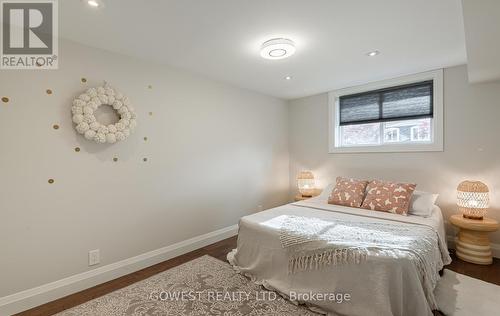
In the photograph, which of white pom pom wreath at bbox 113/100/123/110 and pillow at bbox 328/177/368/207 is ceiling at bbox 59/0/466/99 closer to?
white pom pom wreath at bbox 113/100/123/110

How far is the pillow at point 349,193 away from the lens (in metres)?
2.96

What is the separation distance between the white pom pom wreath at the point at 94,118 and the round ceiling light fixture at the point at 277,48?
1.49 metres

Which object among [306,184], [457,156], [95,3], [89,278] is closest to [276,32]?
[95,3]

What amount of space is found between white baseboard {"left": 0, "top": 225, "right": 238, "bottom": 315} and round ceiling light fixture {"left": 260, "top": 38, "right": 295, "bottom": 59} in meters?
2.43

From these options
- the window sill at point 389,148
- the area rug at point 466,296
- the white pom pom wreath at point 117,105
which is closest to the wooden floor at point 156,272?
the area rug at point 466,296

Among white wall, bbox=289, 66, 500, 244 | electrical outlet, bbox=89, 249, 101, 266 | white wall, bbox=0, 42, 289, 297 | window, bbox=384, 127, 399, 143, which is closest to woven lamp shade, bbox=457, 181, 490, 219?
white wall, bbox=289, 66, 500, 244

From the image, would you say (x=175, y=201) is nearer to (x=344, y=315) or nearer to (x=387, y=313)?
(x=344, y=315)

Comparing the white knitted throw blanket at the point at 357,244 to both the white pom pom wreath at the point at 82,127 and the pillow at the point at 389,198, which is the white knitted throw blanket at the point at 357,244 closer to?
the pillow at the point at 389,198

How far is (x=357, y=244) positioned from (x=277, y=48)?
1846mm

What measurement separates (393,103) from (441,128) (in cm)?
68

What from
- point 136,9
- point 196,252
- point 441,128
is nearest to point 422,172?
point 441,128

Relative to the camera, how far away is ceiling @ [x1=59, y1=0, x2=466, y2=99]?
1700mm

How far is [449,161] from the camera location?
292 cm

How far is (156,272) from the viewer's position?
2.46m
